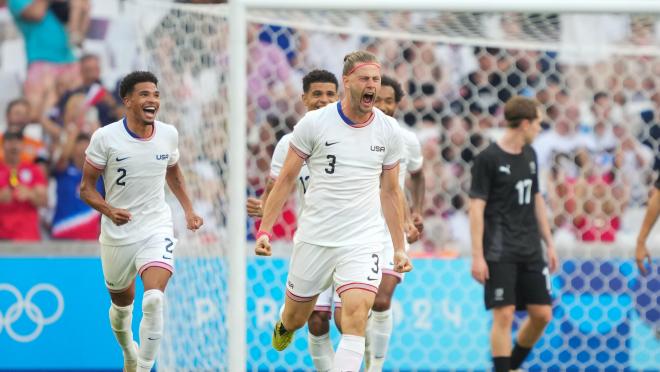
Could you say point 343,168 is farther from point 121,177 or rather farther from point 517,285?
point 517,285

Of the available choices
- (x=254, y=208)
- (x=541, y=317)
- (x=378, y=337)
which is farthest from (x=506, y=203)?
(x=254, y=208)

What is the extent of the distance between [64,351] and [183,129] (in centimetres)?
231

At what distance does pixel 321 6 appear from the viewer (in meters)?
8.24

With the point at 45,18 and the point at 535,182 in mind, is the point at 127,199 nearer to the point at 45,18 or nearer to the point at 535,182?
the point at 535,182

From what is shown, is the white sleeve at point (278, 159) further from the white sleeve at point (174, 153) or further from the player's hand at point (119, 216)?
the player's hand at point (119, 216)

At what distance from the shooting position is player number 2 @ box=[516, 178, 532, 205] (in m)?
8.85

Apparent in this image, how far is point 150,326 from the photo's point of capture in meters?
7.70

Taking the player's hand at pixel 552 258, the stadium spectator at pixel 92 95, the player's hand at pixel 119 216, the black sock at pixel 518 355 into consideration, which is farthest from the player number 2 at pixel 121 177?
the stadium spectator at pixel 92 95

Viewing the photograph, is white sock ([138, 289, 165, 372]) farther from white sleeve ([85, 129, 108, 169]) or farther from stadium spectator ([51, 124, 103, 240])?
stadium spectator ([51, 124, 103, 240])

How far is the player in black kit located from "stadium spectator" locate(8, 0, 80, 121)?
4.89m

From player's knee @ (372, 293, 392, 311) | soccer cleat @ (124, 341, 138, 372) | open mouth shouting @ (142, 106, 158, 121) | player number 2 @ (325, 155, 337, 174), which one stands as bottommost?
soccer cleat @ (124, 341, 138, 372)

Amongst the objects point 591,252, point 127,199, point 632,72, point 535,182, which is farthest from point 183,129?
point 632,72

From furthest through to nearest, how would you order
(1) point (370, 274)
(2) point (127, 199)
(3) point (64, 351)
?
(3) point (64, 351) < (2) point (127, 199) < (1) point (370, 274)

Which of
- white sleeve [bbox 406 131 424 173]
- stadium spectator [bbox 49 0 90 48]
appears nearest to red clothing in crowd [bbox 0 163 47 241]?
stadium spectator [bbox 49 0 90 48]
